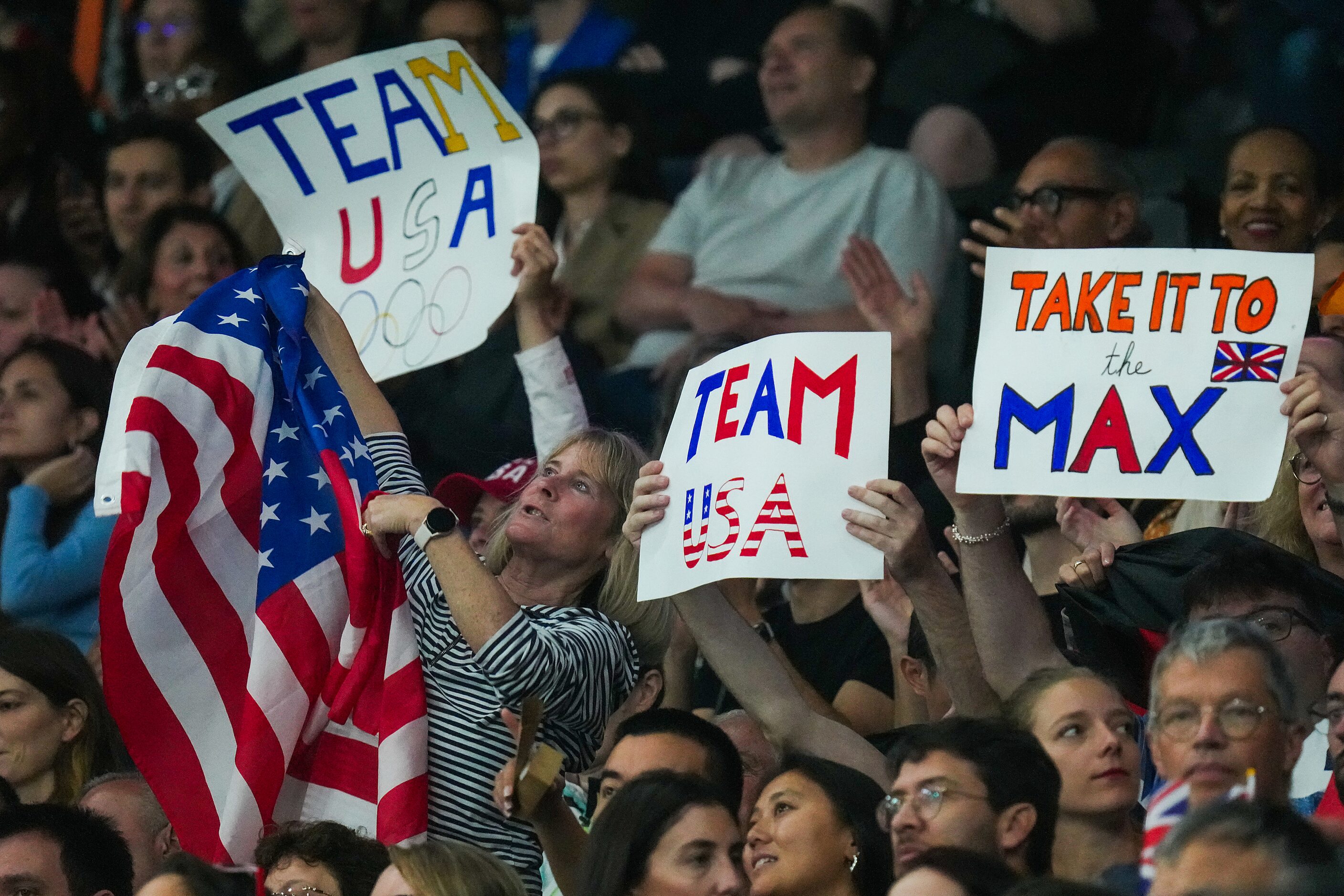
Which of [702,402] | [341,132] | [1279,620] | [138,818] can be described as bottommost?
[138,818]

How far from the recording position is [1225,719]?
321cm

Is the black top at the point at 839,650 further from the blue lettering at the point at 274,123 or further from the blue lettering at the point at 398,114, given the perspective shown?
the blue lettering at the point at 274,123

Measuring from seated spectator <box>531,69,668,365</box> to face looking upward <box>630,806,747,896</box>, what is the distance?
2834 mm

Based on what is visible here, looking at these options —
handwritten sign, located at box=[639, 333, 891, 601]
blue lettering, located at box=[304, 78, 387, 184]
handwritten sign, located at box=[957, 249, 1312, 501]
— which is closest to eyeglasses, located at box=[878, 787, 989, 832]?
handwritten sign, located at box=[639, 333, 891, 601]

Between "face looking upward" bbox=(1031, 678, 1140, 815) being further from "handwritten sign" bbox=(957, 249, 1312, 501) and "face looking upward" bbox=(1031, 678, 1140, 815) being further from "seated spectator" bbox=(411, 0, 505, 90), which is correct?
"seated spectator" bbox=(411, 0, 505, 90)

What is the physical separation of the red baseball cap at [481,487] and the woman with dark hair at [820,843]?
3.93 ft

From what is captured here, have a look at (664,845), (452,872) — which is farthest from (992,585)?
(452,872)

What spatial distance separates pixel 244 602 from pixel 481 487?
0.65 meters

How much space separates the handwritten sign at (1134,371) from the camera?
12.5ft

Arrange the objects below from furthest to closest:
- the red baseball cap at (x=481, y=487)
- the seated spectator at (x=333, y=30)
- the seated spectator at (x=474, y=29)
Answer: the seated spectator at (x=333, y=30) → the seated spectator at (x=474, y=29) → the red baseball cap at (x=481, y=487)

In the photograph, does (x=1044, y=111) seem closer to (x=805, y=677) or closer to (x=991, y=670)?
(x=805, y=677)

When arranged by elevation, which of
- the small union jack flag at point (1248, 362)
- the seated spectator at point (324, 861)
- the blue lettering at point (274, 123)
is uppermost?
the blue lettering at point (274, 123)

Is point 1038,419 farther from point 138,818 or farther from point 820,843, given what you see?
point 138,818

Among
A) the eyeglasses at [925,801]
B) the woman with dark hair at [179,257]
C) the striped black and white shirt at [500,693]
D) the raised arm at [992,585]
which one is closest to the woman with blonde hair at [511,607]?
the striped black and white shirt at [500,693]
